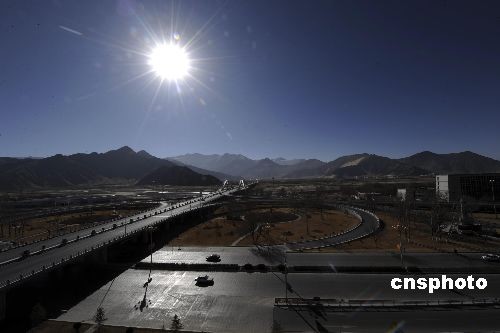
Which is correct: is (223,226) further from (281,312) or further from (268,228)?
(281,312)

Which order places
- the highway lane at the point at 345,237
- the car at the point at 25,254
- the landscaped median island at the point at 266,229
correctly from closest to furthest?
the car at the point at 25,254, the highway lane at the point at 345,237, the landscaped median island at the point at 266,229

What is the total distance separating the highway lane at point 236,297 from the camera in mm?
31359

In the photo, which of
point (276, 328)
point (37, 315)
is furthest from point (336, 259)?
point (37, 315)

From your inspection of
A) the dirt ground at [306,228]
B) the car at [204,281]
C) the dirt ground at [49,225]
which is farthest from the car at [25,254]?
the dirt ground at [306,228]

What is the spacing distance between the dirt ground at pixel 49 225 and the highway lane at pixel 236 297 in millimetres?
40427

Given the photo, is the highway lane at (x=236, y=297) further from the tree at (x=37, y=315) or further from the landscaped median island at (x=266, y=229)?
the landscaped median island at (x=266, y=229)

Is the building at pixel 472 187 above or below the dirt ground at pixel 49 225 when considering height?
above

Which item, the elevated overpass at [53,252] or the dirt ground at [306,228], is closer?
the elevated overpass at [53,252]

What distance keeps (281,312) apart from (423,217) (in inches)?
2659

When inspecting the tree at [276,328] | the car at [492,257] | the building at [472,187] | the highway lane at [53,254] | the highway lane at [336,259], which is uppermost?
the building at [472,187]

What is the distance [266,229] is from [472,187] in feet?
273

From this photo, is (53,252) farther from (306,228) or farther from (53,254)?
(306,228)

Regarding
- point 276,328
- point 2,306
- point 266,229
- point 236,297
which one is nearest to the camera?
point 276,328

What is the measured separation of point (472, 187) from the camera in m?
120
